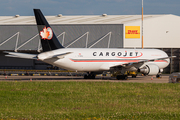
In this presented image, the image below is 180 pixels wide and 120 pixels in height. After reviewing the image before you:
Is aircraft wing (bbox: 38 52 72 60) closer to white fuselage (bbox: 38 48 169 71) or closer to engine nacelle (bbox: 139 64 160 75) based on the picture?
white fuselage (bbox: 38 48 169 71)

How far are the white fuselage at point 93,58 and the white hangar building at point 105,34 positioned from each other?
1986 cm

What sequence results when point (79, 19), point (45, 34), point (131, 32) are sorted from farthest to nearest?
point (79, 19), point (131, 32), point (45, 34)

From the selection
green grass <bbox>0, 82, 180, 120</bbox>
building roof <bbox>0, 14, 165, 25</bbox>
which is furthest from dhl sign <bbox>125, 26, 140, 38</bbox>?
green grass <bbox>0, 82, 180, 120</bbox>

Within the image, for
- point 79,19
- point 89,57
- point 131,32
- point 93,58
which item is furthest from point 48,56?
point 79,19

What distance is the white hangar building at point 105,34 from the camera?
198 feet

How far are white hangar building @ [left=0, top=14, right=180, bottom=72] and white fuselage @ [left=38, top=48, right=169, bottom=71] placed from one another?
1986 centimetres

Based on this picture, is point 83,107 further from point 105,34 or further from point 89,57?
point 105,34

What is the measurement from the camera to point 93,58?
3803 cm

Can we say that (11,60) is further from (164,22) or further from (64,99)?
(64,99)

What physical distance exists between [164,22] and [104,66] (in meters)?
27.7

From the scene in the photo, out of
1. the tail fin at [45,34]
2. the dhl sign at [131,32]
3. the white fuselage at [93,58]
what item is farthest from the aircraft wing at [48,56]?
the dhl sign at [131,32]

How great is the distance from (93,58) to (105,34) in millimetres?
23953

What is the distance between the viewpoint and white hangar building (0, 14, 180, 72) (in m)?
60.4

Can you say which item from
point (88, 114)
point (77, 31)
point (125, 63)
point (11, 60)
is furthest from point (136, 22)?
point (88, 114)
